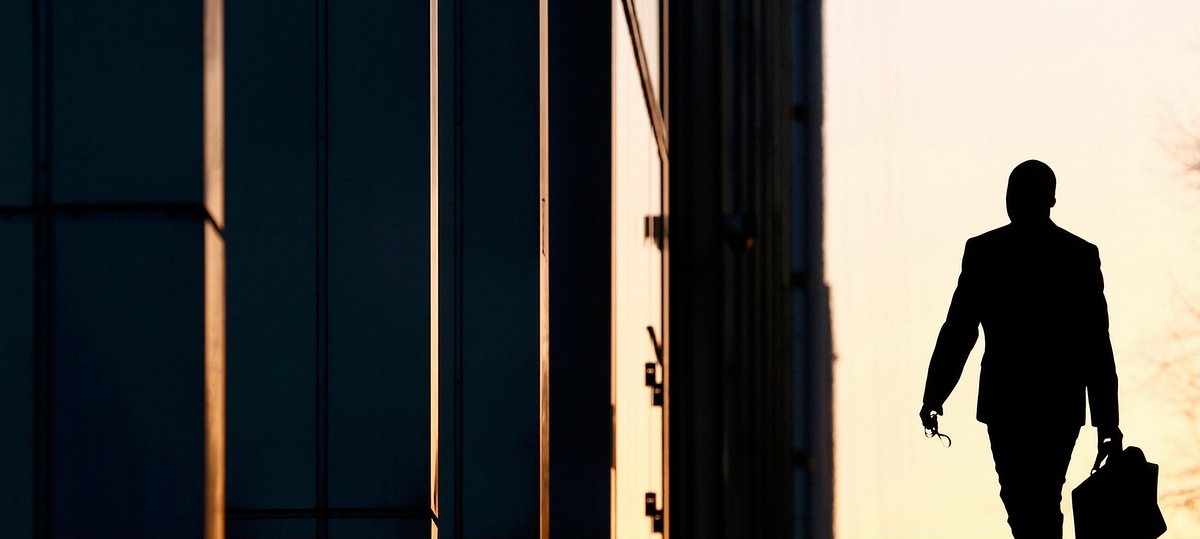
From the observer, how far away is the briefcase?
525 centimetres

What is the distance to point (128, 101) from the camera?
103 inches

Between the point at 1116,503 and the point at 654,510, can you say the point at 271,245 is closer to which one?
the point at 654,510

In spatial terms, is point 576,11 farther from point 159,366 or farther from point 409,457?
point 159,366

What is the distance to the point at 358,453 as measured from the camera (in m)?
7.13

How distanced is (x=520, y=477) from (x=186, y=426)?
15.5 ft

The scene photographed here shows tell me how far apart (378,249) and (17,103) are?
4433 mm

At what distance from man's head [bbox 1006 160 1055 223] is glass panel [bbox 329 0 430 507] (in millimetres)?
2975

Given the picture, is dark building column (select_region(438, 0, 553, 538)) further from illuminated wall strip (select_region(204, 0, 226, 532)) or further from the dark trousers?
illuminated wall strip (select_region(204, 0, 226, 532))

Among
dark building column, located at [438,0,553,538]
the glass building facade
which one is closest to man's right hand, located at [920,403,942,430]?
the glass building facade

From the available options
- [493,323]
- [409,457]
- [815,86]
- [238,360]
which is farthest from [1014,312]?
[815,86]

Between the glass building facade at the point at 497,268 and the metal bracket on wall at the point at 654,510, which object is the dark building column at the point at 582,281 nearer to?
the glass building facade at the point at 497,268

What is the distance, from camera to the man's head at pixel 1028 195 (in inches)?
217

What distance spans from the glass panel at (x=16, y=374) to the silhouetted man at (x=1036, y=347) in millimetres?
3905

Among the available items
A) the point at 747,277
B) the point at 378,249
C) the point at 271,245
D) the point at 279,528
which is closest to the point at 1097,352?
the point at 747,277
